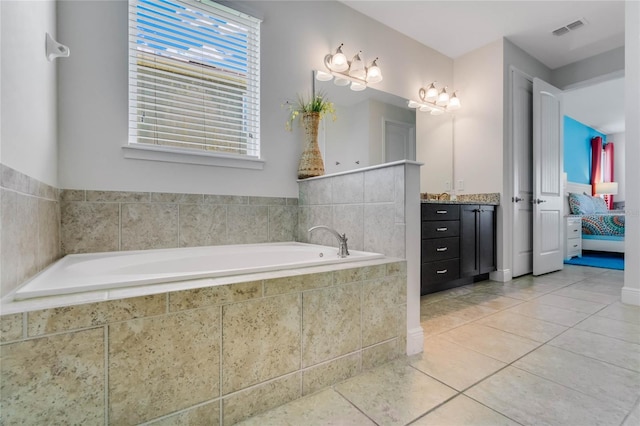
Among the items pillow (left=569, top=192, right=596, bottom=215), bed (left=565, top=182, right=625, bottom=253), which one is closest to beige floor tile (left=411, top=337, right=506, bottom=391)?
bed (left=565, top=182, right=625, bottom=253)

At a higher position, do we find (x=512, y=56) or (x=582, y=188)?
(x=512, y=56)

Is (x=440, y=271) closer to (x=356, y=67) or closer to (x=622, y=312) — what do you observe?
(x=622, y=312)

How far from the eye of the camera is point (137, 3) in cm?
179

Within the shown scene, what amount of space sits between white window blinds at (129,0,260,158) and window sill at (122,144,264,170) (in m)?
0.05

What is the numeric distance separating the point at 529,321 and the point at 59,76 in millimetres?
3156

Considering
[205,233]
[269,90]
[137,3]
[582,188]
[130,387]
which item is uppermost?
[137,3]

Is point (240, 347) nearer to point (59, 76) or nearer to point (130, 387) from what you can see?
point (130, 387)

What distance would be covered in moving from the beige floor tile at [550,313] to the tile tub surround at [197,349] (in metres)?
1.36

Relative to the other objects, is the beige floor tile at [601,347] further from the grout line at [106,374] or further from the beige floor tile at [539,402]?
the grout line at [106,374]

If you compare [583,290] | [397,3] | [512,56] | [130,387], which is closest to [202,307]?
[130,387]

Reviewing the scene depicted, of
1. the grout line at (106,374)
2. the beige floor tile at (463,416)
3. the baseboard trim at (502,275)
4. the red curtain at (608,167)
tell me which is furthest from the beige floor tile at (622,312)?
the red curtain at (608,167)

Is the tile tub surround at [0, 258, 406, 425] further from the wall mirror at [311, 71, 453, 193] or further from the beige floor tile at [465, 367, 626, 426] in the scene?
the wall mirror at [311, 71, 453, 193]

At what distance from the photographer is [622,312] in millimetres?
2166

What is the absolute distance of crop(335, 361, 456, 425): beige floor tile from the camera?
1081 millimetres
